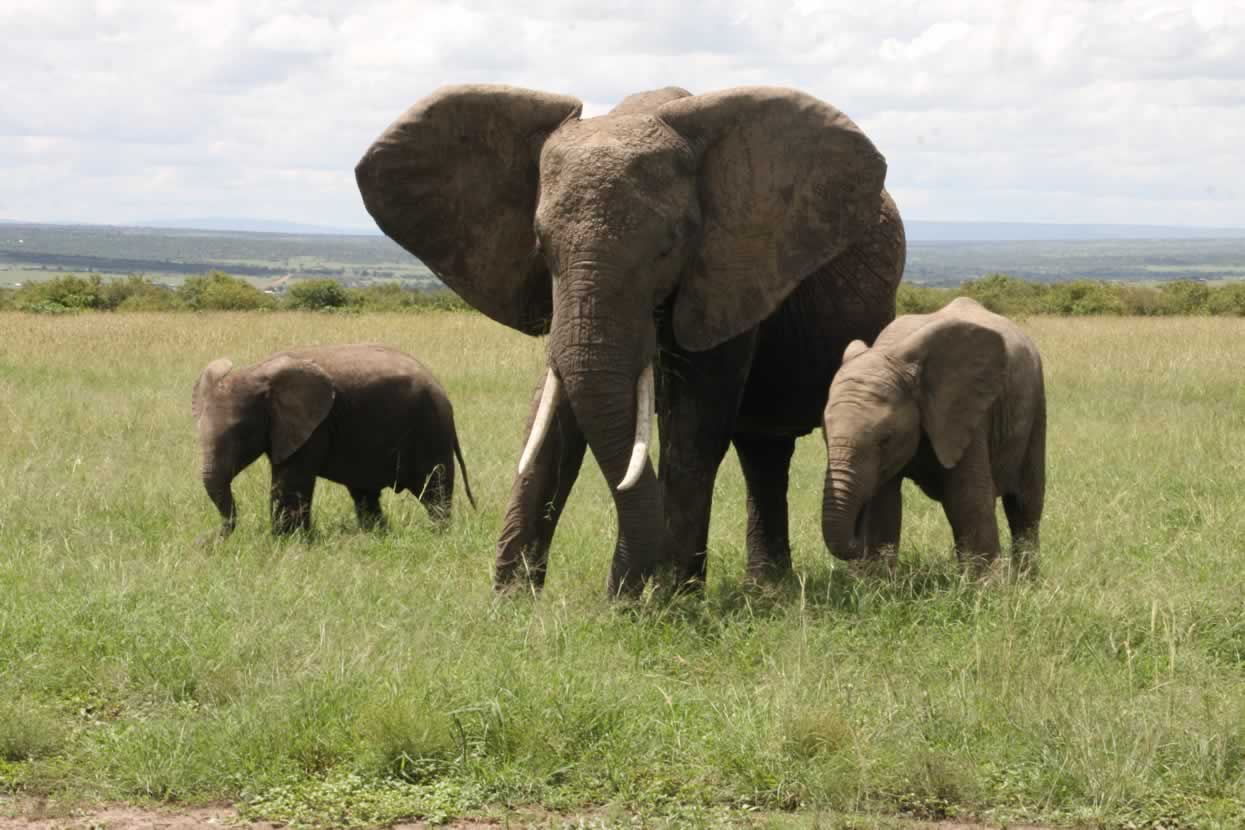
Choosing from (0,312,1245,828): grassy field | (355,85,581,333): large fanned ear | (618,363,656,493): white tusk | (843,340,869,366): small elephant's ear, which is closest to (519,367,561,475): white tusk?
(618,363,656,493): white tusk

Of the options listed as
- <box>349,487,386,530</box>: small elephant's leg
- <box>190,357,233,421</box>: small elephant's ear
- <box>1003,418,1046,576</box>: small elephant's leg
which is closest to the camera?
<box>1003,418,1046,576</box>: small elephant's leg

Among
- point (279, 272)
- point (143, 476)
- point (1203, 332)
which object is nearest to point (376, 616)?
point (143, 476)

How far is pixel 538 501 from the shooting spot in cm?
725

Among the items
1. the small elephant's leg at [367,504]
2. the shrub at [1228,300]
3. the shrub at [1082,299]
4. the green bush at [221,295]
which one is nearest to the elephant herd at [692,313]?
the small elephant's leg at [367,504]

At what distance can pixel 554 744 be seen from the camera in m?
5.20

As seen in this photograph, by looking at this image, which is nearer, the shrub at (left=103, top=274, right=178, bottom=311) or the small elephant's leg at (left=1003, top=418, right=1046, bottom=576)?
the small elephant's leg at (left=1003, top=418, right=1046, bottom=576)

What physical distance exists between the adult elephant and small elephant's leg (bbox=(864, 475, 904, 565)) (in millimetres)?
823

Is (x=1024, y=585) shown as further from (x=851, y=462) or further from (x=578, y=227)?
(x=578, y=227)

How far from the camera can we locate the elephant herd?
6602 mm

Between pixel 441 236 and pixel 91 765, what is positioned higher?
pixel 441 236

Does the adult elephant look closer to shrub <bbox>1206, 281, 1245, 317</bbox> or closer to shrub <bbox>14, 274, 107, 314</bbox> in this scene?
shrub <bbox>14, 274, 107, 314</bbox>

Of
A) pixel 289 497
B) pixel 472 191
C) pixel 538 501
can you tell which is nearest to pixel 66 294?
pixel 289 497

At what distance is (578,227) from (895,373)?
173 centimetres

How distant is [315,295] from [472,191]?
112 feet
